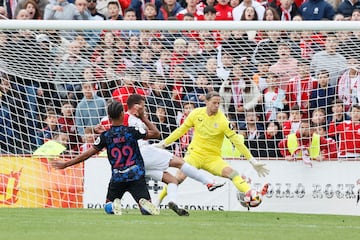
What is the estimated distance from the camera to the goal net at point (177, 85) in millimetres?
17109

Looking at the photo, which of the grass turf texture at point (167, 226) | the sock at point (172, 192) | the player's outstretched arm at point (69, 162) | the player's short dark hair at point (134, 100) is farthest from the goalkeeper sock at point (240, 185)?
the player's outstretched arm at point (69, 162)

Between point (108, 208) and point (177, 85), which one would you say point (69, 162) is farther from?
point (177, 85)

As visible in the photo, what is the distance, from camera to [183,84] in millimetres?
18359

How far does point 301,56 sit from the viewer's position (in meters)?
17.2

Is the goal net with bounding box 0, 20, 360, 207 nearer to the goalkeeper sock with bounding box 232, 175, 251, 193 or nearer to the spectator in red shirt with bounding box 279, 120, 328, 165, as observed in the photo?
the spectator in red shirt with bounding box 279, 120, 328, 165

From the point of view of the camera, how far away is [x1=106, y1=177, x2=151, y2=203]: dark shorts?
1387 centimetres

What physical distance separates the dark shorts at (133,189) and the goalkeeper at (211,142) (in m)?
2.32

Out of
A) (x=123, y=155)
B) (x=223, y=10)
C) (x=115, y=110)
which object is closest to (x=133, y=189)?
(x=123, y=155)

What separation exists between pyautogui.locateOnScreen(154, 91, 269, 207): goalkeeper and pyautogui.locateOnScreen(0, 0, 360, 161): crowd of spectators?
1291 mm

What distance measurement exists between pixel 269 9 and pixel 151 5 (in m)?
2.58

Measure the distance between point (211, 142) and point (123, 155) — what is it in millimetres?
3361

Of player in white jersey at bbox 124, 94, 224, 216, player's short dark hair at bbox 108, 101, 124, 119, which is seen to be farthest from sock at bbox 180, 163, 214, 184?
player's short dark hair at bbox 108, 101, 124, 119

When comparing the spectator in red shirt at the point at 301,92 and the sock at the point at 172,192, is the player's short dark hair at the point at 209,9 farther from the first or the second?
the sock at the point at 172,192

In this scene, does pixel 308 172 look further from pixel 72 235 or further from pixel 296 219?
pixel 72 235
